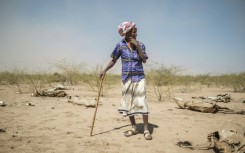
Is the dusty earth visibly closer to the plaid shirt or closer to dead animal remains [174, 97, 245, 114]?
dead animal remains [174, 97, 245, 114]

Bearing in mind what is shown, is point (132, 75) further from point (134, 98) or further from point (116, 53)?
point (116, 53)

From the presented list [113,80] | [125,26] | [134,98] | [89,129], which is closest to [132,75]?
[134,98]

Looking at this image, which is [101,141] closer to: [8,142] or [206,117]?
[8,142]

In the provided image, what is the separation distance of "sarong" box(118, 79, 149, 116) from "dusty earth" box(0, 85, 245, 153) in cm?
52

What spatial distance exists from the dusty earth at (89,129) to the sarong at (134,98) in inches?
20.4

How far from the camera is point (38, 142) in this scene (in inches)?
157

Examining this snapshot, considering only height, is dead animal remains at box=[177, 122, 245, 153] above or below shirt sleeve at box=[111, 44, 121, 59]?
below

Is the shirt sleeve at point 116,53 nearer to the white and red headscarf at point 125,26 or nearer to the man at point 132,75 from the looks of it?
the man at point 132,75

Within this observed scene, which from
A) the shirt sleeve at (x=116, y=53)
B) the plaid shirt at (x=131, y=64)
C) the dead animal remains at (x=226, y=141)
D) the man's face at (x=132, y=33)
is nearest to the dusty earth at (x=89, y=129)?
the dead animal remains at (x=226, y=141)

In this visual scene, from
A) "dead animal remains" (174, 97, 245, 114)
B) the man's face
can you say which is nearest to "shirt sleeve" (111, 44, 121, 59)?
the man's face

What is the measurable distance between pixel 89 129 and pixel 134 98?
4.24 ft

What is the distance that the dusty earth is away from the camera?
380cm

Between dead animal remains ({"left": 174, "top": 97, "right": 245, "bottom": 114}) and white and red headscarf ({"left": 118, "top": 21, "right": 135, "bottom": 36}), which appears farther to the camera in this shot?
dead animal remains ({"left": 174, "top": 97, "right": 245, "bottom": 114})

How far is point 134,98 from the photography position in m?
4.34
